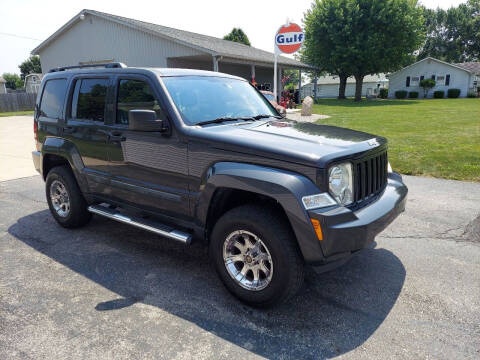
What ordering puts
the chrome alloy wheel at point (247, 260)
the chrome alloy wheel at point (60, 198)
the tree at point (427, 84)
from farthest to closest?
the tree at point (427, 84) < the chrome alloy wheel at point (60, 198) < the chrome alloy wheel at point (247, 260)

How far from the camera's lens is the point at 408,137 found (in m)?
→ 11.1

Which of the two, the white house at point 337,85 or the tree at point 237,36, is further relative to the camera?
the white house at point 337,85

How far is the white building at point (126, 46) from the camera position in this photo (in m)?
19.6

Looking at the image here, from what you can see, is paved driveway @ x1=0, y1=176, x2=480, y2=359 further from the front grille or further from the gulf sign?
the gulf sign

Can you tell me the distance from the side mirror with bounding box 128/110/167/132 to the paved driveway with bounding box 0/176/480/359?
1453mm

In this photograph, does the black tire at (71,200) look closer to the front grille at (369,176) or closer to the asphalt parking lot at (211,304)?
the asphalt parking lot at (211,304)

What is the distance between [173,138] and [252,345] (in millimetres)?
1866

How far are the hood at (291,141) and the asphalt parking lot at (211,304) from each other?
1.25 m

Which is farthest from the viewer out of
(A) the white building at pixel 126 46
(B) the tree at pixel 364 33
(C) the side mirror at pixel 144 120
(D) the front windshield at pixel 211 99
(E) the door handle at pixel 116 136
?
(B) the tree at pixel 364 33

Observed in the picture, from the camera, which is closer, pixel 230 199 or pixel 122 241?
pixel 230 199

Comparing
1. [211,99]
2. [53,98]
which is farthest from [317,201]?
[53,98]

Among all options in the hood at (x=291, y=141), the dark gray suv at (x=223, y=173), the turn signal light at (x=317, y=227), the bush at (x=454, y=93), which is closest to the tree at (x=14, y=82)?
the bush at (x=454, y=93)

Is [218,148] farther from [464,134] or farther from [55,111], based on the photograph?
[464,134]

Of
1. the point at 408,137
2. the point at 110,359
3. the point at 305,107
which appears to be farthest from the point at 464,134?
the point at 110,359
